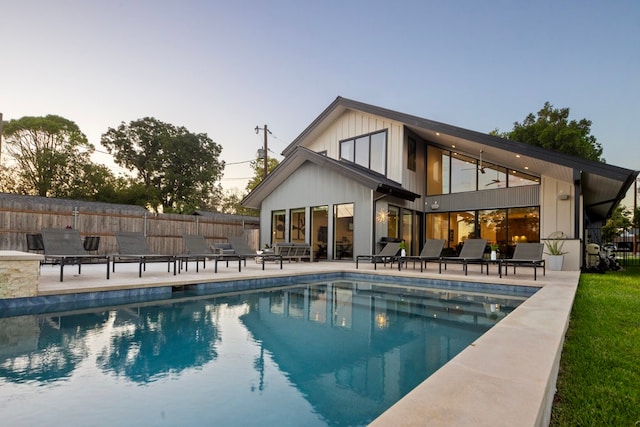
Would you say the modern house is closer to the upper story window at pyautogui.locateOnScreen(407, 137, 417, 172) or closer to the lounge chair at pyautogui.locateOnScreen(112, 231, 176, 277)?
the upper story window at pyautogui.locateOnScreen(407, 137, 417, 172)

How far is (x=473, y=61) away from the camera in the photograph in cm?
1517

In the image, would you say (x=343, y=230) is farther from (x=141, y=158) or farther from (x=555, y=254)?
(x=141, y=158)

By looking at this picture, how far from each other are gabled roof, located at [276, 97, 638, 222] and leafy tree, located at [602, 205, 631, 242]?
18.1m

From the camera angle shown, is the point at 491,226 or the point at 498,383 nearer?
the point at 498,383

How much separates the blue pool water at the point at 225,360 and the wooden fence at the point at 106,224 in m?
9.13

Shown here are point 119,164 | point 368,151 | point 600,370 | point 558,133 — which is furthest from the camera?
point 119,164

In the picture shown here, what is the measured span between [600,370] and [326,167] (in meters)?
11.8

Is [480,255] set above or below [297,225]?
below

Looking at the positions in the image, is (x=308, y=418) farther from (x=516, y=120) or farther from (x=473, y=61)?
(x=516, y=120)

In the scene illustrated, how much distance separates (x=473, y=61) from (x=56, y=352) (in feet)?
56.2

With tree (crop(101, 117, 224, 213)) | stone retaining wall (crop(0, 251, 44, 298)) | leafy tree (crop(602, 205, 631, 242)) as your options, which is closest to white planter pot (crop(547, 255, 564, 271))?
stone retaining wall (crop(0, 251, 44, 298))

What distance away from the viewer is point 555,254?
1031 cm

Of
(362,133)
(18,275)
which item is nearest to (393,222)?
(362,133)

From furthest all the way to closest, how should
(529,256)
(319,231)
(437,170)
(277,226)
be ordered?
(277,226) < (437,170) < (319,231) < (529,256)
